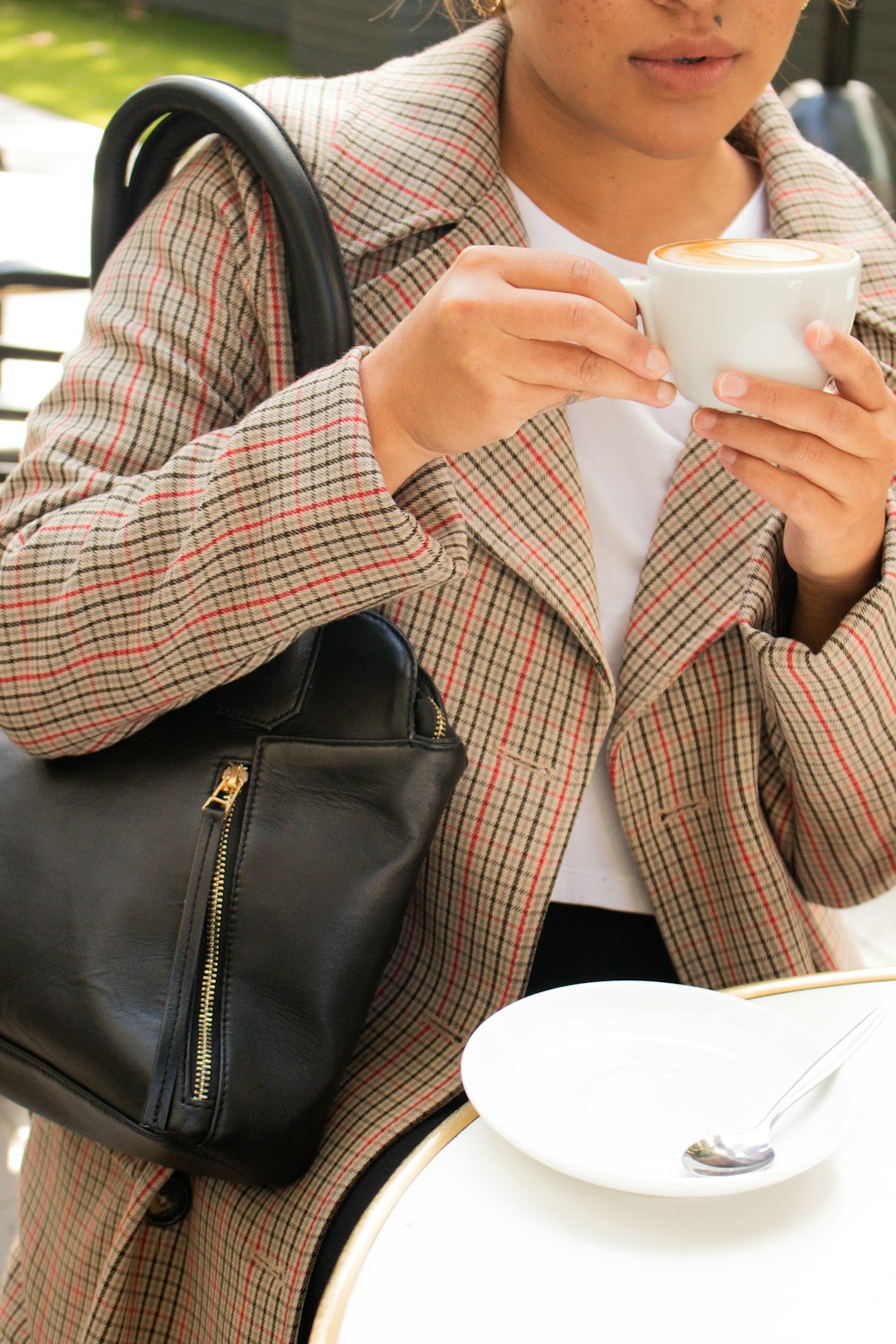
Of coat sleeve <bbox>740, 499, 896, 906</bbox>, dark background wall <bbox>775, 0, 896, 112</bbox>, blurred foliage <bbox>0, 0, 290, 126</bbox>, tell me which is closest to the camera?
coat sleeve <bbox>740, 499, 896, 906</bbox>

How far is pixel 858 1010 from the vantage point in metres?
0.83

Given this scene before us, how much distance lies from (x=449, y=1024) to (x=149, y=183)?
74 centimetres

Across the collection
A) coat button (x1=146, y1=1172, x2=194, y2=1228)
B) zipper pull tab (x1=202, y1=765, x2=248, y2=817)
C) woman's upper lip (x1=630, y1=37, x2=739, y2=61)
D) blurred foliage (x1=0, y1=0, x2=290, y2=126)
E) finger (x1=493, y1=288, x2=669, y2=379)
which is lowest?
blurred foliage (x1=0, y1=0, x2=290, y2=126)

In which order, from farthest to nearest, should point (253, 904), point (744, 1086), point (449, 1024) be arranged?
point (449, 1024)
point (253, 904)
point (744, 1086)

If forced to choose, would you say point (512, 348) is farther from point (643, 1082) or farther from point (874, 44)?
point (874, 44)

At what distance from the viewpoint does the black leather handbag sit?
33.3 inches

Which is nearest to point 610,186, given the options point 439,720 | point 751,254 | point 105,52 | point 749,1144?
point 751,254

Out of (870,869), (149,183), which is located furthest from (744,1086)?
(149,183)

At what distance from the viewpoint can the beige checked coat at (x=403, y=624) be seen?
0.91m

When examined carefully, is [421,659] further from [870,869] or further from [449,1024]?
[870,869]

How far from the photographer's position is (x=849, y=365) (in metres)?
0.76

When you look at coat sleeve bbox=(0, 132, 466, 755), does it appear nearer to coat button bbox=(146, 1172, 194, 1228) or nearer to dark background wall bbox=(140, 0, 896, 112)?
coat button bbox=(146, 1172, 194, 1228)

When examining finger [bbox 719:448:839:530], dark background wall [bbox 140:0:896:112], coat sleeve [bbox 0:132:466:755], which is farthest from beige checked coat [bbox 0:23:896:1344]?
dark background wall [bbox 140:0:896:112]

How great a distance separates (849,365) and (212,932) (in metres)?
0.51
